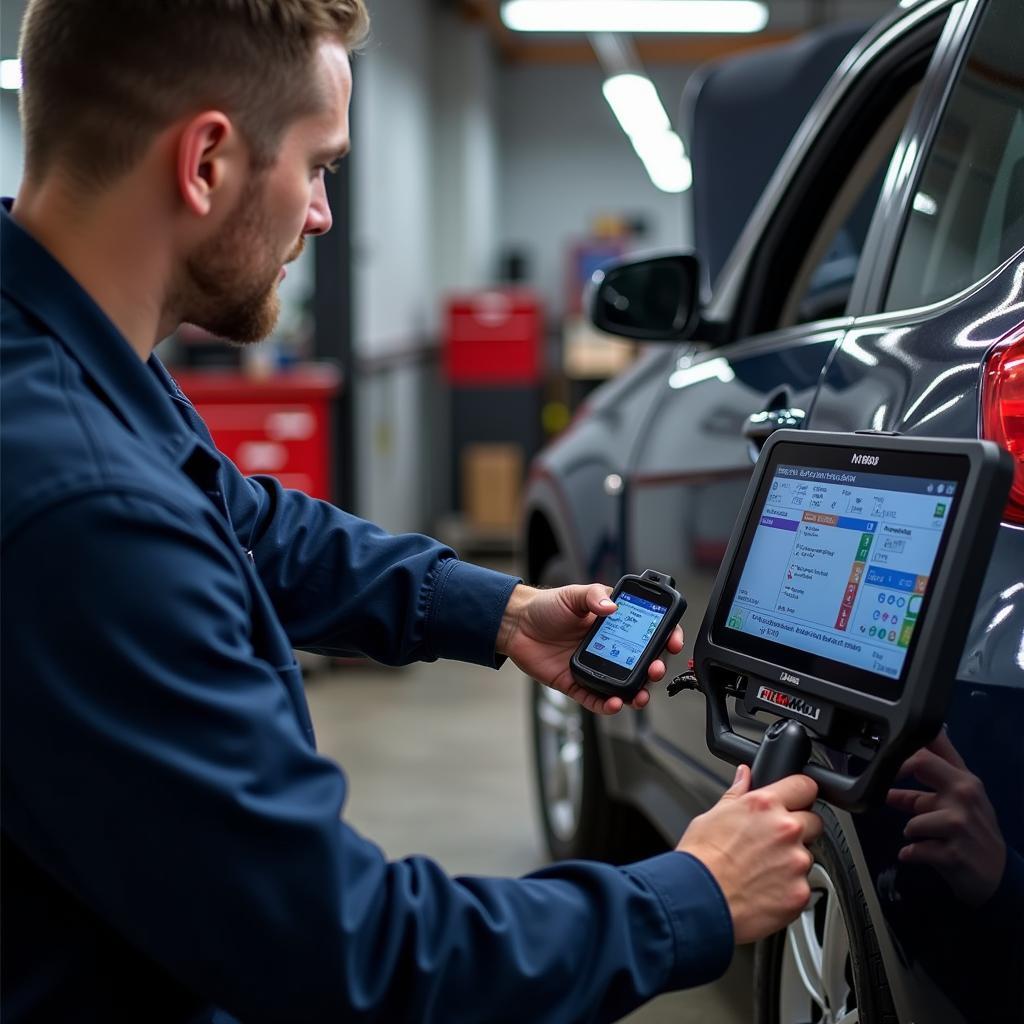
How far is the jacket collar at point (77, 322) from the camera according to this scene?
1078mm

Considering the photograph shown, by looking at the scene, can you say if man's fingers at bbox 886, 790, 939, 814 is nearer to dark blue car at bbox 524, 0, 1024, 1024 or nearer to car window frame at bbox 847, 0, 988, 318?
dark blue car at bbox 524, 0, 1024, 1024

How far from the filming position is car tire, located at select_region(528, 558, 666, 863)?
285cm

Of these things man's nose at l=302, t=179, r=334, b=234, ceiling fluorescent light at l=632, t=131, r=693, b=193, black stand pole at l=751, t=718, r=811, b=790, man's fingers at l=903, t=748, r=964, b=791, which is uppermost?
ceiling fluorescent light at l=632, t=131, r=693, b=193

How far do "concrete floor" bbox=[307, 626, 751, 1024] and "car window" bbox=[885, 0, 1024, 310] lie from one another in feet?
4.56

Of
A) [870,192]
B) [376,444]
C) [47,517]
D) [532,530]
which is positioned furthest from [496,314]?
→ [47,517]

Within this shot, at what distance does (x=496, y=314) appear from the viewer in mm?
9172

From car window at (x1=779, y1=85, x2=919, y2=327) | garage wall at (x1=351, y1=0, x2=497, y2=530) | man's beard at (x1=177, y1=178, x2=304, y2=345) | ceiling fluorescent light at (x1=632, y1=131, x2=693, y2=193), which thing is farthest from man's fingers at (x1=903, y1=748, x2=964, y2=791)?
ceiling fluorescent light at (x1=632, y1=131, x2=693, y2=193)

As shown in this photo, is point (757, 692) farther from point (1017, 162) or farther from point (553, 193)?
point (553, 193)

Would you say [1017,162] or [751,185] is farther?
[751,185]

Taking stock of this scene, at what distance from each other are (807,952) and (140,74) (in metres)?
1.19

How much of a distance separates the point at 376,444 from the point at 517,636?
5385mm

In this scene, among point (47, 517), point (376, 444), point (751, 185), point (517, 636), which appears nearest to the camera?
point (47, 517)

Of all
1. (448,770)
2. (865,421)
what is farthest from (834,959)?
(448,770)

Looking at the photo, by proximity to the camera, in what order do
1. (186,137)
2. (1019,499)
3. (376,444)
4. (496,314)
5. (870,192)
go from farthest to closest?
(496,314) < (376,444) < (870,192) < (1019,499) < (186,137)
